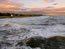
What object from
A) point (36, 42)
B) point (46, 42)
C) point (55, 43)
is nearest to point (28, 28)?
point (36, 42)

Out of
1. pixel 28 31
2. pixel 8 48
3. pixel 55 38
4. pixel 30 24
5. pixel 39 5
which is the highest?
pixel 39 5

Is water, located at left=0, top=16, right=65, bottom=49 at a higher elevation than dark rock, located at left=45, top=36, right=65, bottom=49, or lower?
higher

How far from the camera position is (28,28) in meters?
1.11

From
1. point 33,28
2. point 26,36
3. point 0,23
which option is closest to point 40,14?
point 33,28

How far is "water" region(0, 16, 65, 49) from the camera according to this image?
110cm

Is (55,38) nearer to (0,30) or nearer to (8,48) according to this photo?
(8,48)

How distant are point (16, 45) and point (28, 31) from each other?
298 mm

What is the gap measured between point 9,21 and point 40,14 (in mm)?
518

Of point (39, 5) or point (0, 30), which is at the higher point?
point (39, 5)

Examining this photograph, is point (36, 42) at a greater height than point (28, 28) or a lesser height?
lesser

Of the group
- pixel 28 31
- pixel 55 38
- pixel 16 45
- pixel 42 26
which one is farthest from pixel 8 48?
pixel 55 38

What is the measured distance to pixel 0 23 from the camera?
1116mm

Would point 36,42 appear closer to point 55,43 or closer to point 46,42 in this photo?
point 46,42

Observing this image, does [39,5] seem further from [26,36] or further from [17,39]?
[17,39]
